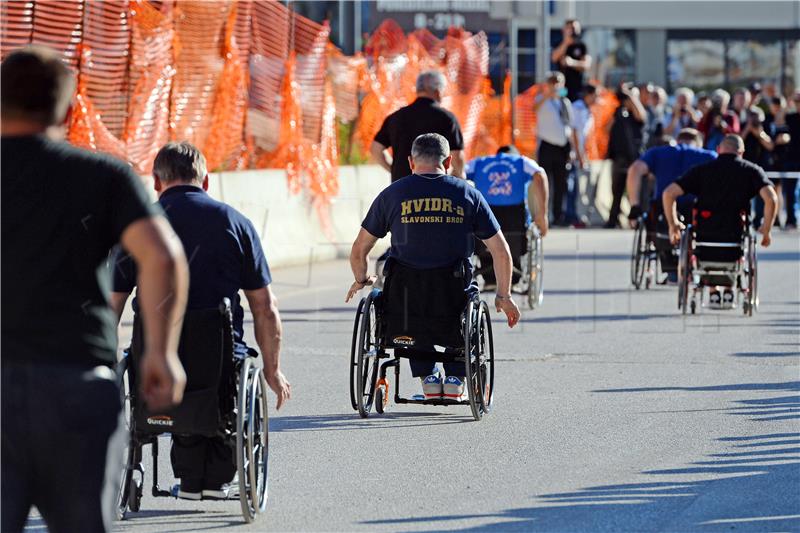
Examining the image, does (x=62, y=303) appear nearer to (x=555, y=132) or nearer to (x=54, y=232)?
(x=54, y=232)

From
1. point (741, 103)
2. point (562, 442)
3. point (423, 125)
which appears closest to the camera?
point (562, 442)

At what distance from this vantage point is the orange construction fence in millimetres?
15227

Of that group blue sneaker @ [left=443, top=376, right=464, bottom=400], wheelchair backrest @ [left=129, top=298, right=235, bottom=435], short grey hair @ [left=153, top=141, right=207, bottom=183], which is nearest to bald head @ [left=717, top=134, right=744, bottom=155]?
blue sneaker @ [left=443, top=376, right=464, bottom=400]

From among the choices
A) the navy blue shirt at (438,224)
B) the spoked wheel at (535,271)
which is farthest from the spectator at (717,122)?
the navy blue shirt at (438,224)

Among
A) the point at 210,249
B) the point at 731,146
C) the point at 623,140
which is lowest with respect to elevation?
the point at 210,249

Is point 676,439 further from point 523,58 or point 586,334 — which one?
point 523,58

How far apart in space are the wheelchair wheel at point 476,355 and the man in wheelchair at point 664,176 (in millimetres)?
6689

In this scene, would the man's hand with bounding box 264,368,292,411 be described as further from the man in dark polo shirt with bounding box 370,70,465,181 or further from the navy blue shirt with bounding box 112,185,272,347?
the man in dark polo shirt with bounding box 370,70,465,181

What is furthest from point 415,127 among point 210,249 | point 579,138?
point 579,138

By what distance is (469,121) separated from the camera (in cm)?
2720

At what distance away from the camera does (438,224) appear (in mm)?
9453

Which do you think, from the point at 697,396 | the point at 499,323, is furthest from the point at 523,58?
the point at 697,396

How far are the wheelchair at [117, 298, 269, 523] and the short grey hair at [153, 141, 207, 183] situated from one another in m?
0.56

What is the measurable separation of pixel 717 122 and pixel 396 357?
1571cm
